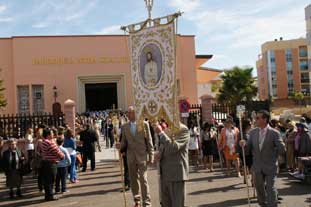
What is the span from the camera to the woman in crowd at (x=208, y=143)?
14398 millimetres

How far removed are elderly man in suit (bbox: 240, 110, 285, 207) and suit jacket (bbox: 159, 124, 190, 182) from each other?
1.63 metres

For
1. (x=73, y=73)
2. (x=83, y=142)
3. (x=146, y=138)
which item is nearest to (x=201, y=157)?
(x=83, y=142)

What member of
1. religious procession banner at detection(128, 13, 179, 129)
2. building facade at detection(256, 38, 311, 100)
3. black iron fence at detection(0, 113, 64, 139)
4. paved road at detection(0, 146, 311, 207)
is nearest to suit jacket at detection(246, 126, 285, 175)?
paved road at detection(0, 146, 311, 207)

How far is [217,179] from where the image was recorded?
12.3 meters

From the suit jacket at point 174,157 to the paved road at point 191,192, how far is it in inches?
104

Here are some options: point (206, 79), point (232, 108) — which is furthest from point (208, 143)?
point (206, 79)

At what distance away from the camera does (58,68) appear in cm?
3809

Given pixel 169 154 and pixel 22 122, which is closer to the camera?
pixel 169 154

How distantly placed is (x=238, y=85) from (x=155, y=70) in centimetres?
4113

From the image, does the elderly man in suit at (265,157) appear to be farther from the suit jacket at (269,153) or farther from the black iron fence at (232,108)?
the black iron fence at (232,108)

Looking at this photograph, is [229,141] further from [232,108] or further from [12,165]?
[232,108]

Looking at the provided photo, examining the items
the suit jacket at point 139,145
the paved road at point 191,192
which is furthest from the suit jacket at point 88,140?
the suit jacket at point 139,145

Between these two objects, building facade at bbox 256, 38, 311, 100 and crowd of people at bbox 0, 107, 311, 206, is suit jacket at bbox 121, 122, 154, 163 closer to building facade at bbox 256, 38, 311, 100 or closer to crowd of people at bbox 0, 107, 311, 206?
crowd of people at bbox 0, 107, 311, 206

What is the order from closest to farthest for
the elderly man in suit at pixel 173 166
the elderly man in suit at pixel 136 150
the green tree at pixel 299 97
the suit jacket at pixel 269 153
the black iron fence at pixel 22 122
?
the elderly man in suit at pixel 173 166
the suit jacket at pixel 269 153
the elderly man in suit at pixel 136 150
the black iron fence at pixel 22 122
the green tree at pixel 299 97
